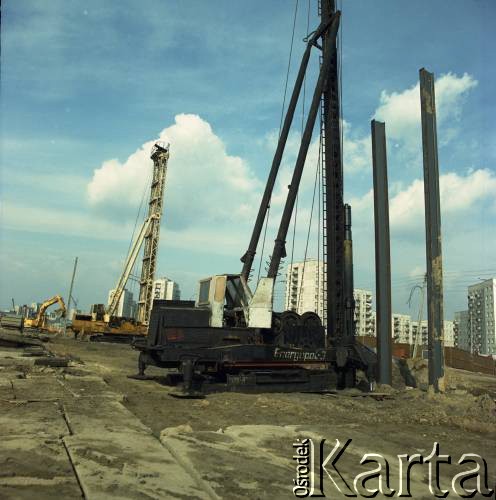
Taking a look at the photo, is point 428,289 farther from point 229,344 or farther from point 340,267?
point 229,344

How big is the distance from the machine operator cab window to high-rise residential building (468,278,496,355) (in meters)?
82.0

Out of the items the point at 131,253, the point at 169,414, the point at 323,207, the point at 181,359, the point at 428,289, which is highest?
the point at 131,253

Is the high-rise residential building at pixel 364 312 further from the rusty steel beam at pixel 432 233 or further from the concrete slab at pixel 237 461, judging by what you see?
the concrete slab at pixel 237 461

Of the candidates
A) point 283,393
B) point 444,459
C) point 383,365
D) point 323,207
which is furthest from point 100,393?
point 323,207

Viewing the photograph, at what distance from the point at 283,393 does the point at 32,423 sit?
6664mm

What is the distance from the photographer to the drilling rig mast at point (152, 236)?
142 feet

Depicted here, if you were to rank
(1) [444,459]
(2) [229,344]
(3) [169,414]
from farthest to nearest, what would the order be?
1. (2) [229,344]
2. (3) [169,414]
3. (1) [444,459]

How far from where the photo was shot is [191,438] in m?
5.36

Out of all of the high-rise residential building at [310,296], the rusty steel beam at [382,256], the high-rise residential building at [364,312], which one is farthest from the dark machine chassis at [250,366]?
the high-rise residential building at [364,312]

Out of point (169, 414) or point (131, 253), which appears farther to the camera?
point (131, 253)

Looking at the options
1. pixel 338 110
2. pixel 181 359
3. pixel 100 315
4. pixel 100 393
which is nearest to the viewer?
pixel 100 393

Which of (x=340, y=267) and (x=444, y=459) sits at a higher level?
(x=340, y=267)

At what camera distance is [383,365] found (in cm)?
1315

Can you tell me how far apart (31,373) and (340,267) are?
9.32 m
